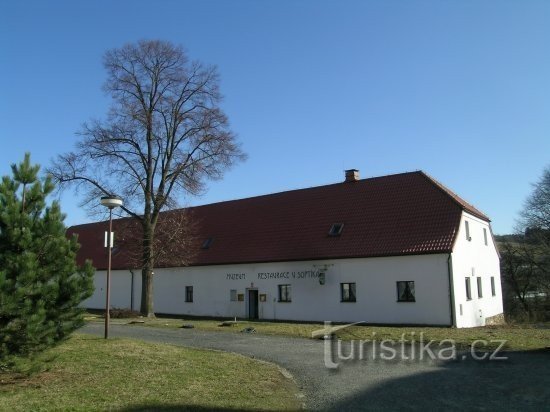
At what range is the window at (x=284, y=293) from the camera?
31766 millimetres

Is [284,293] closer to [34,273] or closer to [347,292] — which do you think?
[347,292]

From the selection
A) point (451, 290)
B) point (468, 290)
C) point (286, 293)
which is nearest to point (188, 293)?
point (286, 293)

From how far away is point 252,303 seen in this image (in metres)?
33.8

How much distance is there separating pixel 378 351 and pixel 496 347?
3407 millimetres

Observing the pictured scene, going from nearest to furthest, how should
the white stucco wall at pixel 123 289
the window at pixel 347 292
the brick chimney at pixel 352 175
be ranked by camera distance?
the window at pixel 347 292, the brick chimney at pixel 352 175, the white stucco wall at pixel 123 289

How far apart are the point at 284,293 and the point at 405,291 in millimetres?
8075

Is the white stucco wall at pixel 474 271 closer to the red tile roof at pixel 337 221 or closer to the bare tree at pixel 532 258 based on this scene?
the red tile roof at pixel 337 221

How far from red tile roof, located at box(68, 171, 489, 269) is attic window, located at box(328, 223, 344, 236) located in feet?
0.76

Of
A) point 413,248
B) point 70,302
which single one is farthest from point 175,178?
point 70,302

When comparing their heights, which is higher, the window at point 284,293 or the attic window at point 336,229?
the attic window at point 336,229

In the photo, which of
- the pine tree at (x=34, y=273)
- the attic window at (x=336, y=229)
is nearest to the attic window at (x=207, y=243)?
the attic window at (x=336, y=229)

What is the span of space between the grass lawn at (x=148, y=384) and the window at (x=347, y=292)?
51.1 feet

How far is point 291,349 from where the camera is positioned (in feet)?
53.0

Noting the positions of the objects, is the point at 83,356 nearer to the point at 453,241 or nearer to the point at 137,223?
the point at 453,241
